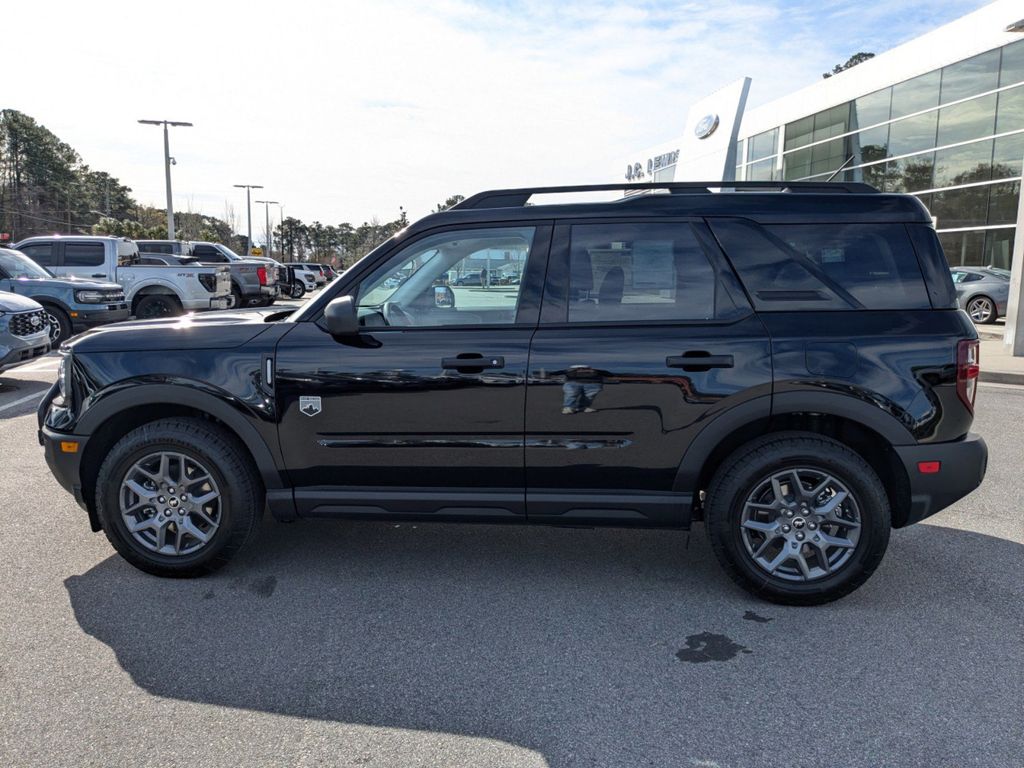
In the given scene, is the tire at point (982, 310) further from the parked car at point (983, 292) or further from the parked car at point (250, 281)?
the parked car at point (250, 281)

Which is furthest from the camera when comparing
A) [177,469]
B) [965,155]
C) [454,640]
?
[965,155]

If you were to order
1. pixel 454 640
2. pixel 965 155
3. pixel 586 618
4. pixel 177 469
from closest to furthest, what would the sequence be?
pixel 454 640 → pixel 586 618 → pixel 177 469 → pixel 965 155

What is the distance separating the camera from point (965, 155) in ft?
79.9

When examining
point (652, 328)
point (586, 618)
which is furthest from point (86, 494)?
point (652, 328)

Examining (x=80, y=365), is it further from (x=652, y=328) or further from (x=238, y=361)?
(x=652, y=328)

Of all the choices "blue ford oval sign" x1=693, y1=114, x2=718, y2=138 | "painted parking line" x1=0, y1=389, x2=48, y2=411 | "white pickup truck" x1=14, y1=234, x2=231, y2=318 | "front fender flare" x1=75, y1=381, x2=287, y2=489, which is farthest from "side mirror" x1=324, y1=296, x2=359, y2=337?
"blue ford oval sign" x1=693, y1=114, x2=718, y2=138

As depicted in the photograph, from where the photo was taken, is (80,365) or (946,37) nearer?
(80,365)

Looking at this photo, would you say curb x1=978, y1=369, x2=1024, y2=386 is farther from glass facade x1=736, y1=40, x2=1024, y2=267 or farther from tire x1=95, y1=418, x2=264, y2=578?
glass facade x1=736, y1=40, x2=1024, y2=267

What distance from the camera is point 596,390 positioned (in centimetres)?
359

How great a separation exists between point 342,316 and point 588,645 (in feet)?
5.88

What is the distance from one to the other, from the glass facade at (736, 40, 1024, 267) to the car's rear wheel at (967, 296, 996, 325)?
4.65 metres

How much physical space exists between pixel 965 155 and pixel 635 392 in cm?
2573

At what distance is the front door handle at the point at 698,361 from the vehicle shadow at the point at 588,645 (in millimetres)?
1118

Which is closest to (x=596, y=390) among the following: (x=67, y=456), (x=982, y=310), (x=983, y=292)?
(x=67, y=456)
